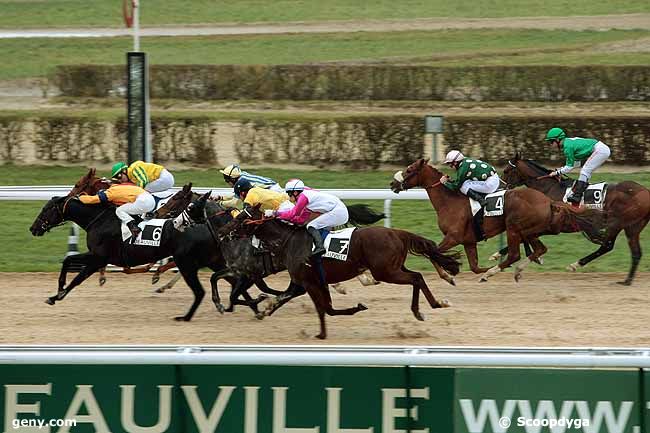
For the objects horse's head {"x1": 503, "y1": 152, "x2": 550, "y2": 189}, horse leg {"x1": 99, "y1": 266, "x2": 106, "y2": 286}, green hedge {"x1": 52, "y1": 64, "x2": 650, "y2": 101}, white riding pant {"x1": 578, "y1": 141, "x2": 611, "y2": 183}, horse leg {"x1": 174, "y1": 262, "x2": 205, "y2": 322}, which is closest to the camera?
horse leg {"x1": 174, "y1": 262, "x2": 205, "y2": 322}

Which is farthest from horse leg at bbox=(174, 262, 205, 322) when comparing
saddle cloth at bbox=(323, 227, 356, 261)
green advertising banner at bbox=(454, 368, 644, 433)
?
green advertising banner at bbox=(454, 368, 644, 433)

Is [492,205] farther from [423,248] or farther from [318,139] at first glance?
[318,139]

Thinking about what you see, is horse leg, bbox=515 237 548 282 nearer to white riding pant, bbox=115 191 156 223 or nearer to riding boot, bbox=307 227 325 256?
riding boot, bbox=307 227 325 256

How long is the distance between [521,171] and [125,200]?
382cm

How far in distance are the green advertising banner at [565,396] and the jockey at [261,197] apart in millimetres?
4594

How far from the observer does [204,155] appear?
53.9 feet

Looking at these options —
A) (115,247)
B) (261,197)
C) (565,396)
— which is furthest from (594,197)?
(565,396)

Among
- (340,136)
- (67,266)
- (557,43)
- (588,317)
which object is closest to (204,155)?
(340,136)

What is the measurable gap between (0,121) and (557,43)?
43.3ft

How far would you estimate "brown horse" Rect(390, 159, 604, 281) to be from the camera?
35.3 feet

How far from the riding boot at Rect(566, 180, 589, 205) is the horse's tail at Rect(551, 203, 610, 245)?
311mm

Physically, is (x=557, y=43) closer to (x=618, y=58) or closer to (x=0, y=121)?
(x=618, y=58)

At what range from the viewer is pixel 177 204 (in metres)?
9.99

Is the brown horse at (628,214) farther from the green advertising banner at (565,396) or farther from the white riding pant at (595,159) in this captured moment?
the green advertising banner at (565,396)
